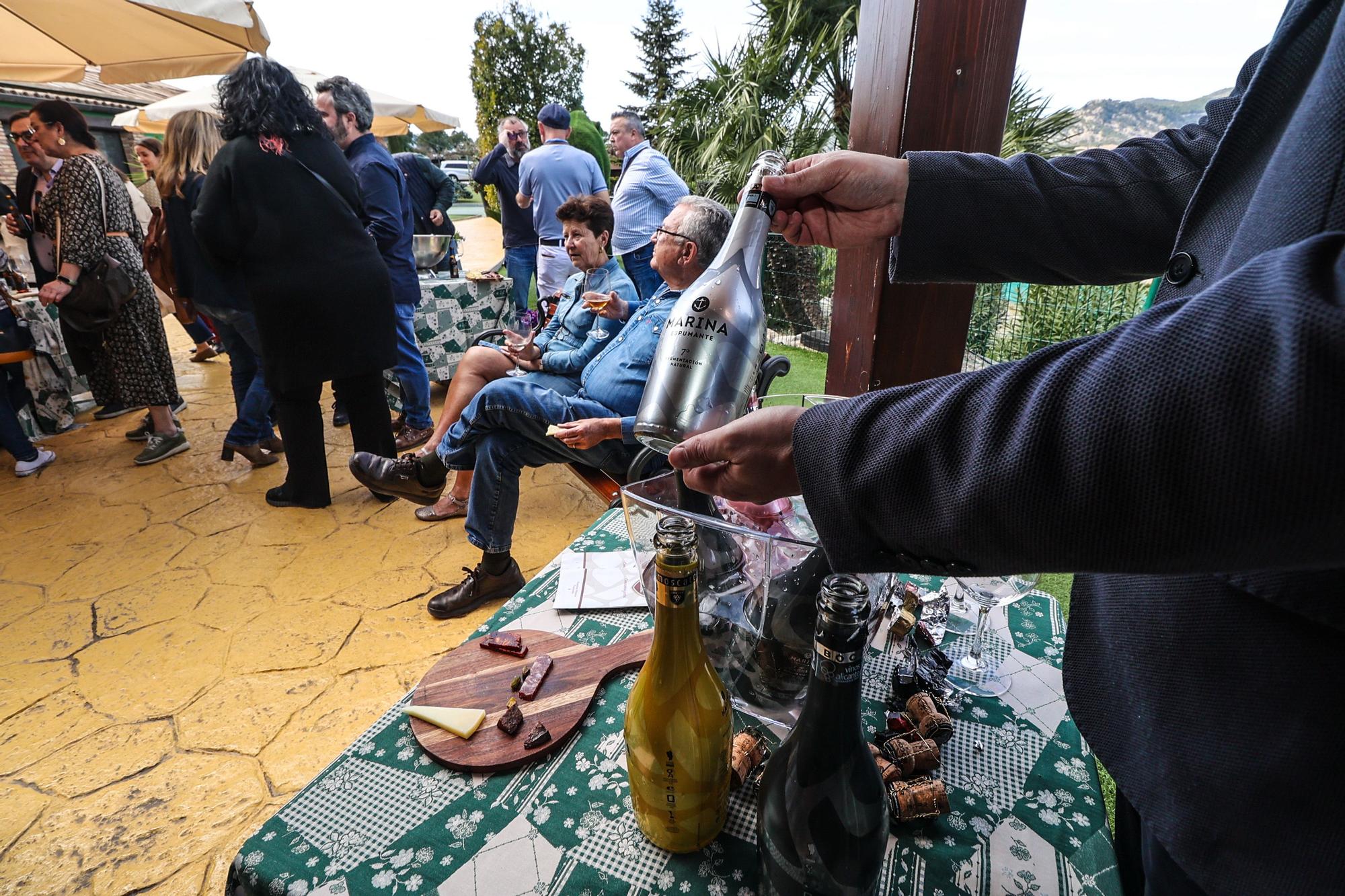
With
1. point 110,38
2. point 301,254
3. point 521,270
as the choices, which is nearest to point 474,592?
point 301,254

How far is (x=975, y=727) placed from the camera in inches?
31.7

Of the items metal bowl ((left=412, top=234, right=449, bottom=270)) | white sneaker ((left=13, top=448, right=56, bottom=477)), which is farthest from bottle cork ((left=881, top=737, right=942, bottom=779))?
white sneaker ((left=13, top=448, right=56, bottom=477))

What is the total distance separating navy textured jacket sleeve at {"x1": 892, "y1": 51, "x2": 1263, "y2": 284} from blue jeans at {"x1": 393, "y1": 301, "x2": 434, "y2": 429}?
327 centimetres

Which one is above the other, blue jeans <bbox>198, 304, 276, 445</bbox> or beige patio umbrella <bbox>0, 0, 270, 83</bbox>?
beige patio umbrella <bbox>0, 0, 270, 83</bbox>

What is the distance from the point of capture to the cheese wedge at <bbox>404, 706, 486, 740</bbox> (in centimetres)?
77

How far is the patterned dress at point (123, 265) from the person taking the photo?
3102 mm

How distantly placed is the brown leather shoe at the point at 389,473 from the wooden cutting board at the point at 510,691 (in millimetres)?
1760

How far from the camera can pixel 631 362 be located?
2.22m

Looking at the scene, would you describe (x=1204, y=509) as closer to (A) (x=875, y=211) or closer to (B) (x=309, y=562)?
(A) (x=875, y=211)

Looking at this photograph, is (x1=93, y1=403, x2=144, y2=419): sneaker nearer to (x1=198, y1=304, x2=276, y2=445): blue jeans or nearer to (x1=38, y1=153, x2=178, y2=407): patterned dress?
(x1=38, y1=153, x2=178, y2=407): patterned dress

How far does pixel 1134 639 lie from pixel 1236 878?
0.17 m

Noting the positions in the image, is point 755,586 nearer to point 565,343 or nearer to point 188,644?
point 565,343

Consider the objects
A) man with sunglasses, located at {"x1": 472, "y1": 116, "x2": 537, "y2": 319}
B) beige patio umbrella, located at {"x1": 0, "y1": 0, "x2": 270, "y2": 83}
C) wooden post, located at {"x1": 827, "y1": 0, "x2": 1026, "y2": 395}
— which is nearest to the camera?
wooden post, located at {"x1": 827, "y1": 0, "x2": 1026, "y2": 395}

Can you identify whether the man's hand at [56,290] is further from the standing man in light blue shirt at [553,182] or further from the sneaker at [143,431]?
the standing man in light blue shirt at [553,182]
